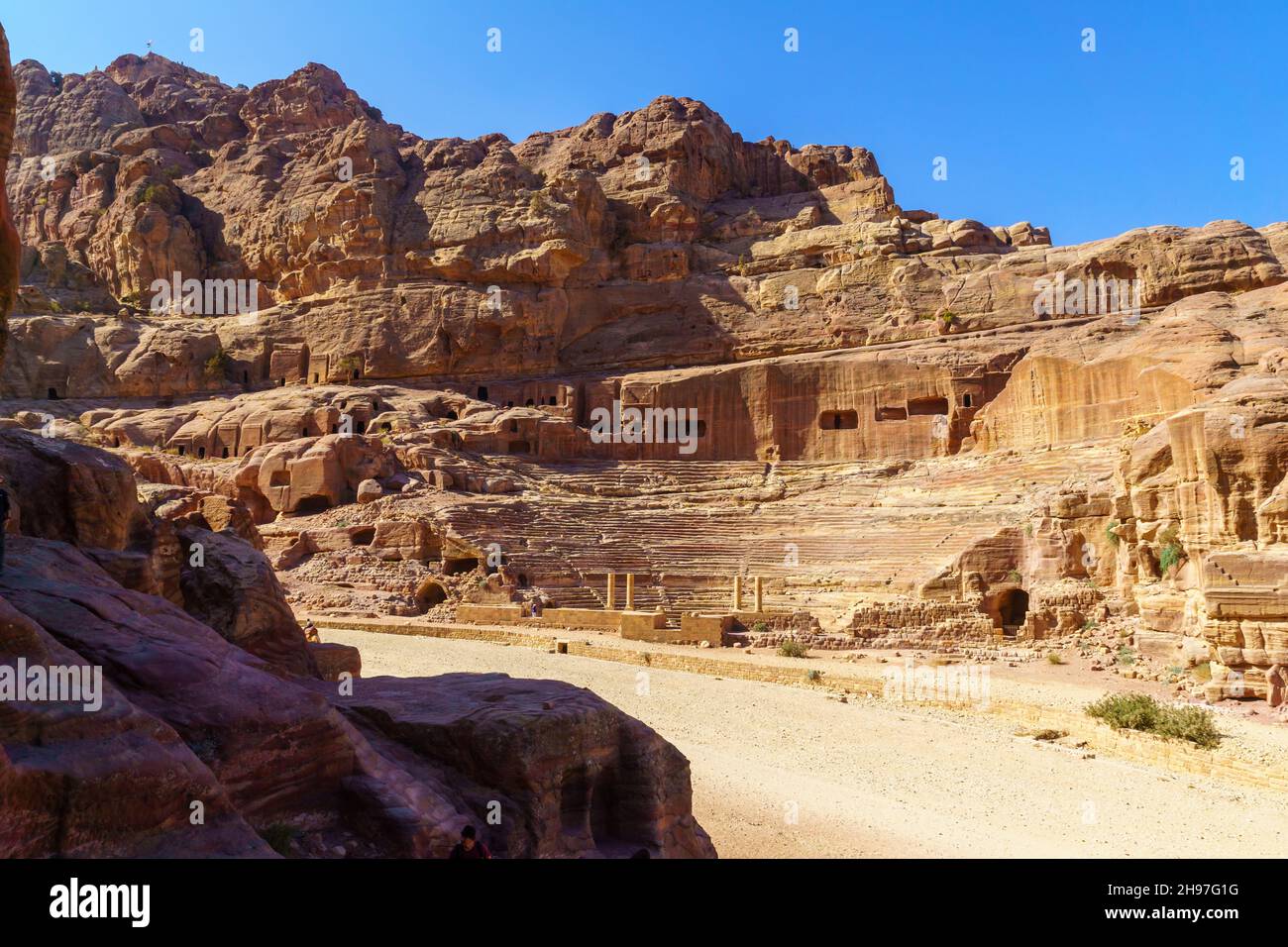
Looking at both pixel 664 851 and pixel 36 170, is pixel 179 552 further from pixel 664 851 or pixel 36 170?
pixel 36 170

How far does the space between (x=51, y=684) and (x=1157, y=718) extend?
1353cm

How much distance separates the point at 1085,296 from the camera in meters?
37.0

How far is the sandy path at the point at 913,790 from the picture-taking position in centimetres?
925

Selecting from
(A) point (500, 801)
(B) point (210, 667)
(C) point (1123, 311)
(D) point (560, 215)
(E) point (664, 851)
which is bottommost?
(E) point (664, 851)

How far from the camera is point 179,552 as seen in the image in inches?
330

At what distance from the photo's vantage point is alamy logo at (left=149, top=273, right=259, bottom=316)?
5044cm

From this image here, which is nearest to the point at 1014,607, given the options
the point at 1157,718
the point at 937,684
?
the point at 937,684

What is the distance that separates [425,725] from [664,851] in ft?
6.35

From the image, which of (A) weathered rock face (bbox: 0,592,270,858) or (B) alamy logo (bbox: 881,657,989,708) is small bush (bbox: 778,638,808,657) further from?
(A) weathered rock face (bbox: 0,592,270,858)
